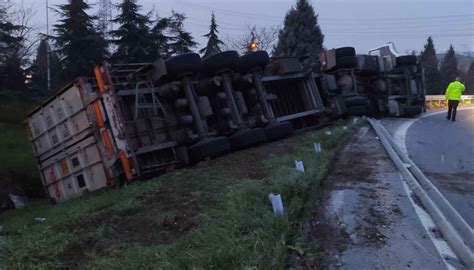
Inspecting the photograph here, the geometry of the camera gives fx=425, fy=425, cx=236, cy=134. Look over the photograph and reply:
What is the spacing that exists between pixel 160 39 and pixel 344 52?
12.9m

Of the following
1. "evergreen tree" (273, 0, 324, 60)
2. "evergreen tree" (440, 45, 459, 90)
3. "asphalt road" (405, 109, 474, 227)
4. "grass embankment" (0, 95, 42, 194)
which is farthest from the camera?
"evergreen tree" (440, 45, 459, 90)

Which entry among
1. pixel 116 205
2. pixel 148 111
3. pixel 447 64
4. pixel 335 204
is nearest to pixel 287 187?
pixel 335 204

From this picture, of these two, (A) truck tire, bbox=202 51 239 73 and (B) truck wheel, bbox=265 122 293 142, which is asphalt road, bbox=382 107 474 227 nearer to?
(B) truck wheel, bbox=265 122 293 142

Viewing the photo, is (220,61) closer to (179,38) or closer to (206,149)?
(206,149)

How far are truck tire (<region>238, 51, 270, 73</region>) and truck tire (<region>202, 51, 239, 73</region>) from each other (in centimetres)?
33

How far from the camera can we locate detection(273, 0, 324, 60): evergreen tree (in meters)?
22.0

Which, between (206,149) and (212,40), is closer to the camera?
(206,149)

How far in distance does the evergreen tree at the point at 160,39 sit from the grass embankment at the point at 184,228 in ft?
52.8

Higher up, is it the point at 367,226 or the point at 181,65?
the point at 181,65

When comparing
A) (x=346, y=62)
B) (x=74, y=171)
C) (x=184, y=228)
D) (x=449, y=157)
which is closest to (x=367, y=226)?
(x=184, y=228)

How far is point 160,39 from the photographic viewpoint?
22375 mm

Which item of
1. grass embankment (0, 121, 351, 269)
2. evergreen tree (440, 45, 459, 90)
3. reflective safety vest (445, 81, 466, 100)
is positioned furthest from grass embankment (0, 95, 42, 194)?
evergreen tree (440, 45, 459, 90)

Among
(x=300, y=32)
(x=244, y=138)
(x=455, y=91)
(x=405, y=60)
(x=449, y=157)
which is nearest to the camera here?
(x=449, y=157)

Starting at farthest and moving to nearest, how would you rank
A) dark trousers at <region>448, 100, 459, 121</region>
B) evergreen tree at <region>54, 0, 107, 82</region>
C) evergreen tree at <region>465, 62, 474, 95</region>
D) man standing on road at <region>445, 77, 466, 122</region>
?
evergreen tree at <region>465, 62, 474, 95</region>
evergreen tree at <region>54, 0, 107, 82</region>
man standing on road at <region>445, 77, 466, 122</region>
dark trousers at <region>448, 100, 459, 121</region>
